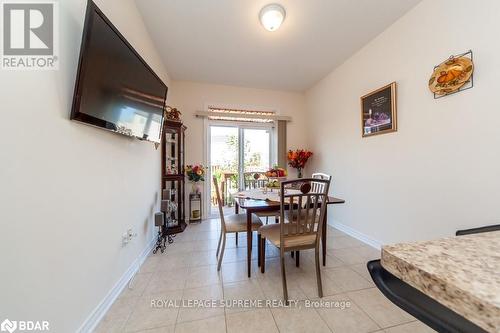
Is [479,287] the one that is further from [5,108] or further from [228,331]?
[5,108]

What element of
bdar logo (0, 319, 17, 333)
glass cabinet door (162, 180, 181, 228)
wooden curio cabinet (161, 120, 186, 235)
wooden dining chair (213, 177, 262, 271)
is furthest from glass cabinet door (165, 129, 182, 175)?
bdar logo (0, 319, 17, 333)

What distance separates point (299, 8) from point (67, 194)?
8.09 feet

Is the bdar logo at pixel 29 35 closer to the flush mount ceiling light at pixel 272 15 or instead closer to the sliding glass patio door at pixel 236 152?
the flush mount ceiling light at pixel 272 15

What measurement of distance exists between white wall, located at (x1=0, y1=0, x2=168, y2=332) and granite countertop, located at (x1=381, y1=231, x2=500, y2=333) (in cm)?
137

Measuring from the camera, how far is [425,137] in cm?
189

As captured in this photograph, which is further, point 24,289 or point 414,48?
point 414,48

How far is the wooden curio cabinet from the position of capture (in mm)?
2895

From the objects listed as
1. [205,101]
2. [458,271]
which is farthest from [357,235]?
[205,101]

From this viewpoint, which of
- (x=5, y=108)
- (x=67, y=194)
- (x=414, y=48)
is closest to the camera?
(x=5, y=108)

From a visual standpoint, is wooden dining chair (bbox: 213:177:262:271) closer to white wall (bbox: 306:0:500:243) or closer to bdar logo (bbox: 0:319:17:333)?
bdar logo (bbox: 0:319:17:333)

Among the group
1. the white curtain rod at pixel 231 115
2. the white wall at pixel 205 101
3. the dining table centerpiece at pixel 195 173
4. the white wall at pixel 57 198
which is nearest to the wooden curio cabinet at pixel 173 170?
the dining table centerpiece at pixel 195 173

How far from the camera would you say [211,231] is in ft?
10.1

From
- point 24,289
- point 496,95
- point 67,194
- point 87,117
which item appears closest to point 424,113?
point 496,95

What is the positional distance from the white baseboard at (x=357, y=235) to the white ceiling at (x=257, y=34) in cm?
256
